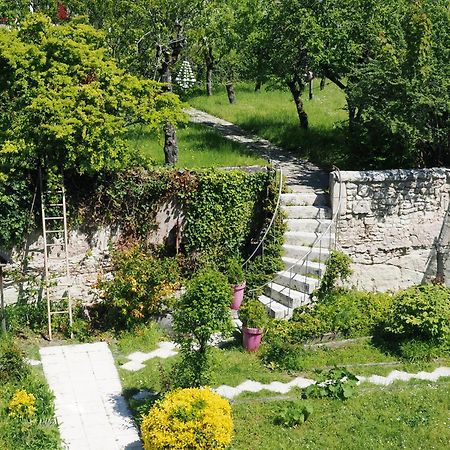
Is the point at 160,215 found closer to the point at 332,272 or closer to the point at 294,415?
the point at 332,272

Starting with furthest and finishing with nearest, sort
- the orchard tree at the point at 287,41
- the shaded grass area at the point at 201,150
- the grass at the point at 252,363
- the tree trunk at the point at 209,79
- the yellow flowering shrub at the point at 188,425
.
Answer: the tree trunk at the point at 209,79 < the orchard tree at the point at 287,41 < the shaded grass area at the point at 201,150 < the grass at the point at 252,363 < the yellow flowering shrub at the point at 188,425

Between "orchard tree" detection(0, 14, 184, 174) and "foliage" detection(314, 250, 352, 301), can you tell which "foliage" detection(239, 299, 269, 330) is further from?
"orchard tree" detection(0, 14, 184, 174)

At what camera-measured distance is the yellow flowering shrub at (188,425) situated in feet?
26.6

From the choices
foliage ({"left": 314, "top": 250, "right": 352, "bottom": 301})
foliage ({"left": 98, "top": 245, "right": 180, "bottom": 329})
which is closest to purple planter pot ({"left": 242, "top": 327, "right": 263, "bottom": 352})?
foliage ({"left": 98, "top": 245, "right": 180, "bottom": 329})

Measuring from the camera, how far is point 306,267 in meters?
13.4

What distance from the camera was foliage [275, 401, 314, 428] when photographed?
31.3ft

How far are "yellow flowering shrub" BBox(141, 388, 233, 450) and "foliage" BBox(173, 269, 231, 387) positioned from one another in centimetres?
113

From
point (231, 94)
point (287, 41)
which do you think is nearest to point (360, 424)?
point (287, 41)

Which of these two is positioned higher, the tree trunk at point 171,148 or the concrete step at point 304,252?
the tree trunk at point 171,148

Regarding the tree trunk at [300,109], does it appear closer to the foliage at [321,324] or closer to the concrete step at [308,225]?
the concrete step at [308,225]

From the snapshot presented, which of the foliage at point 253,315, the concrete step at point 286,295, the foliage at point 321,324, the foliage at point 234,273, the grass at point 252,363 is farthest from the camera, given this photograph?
the foliage at point 234,273

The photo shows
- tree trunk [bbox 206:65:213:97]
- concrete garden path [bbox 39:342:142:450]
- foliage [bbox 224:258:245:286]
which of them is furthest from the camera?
tree trunk [bbox 206:65:213:97]

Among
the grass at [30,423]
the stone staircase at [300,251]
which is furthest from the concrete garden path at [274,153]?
the grass at [30,423]

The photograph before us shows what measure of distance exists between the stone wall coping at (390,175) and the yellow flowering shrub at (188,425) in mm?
6475
